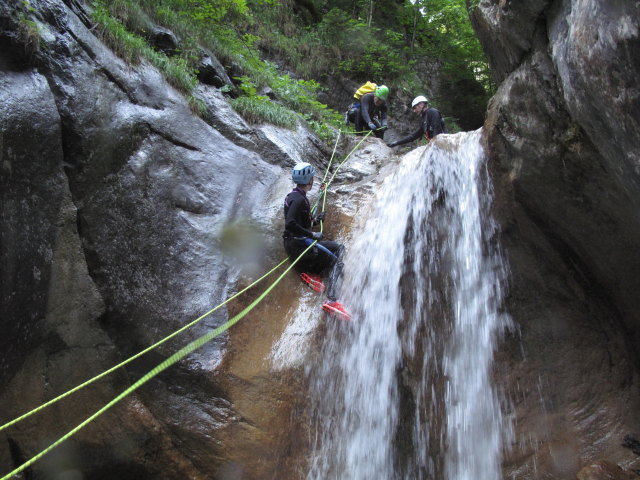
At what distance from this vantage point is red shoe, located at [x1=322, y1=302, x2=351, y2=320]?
17.7 feet

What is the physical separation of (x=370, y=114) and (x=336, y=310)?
6.37 metres

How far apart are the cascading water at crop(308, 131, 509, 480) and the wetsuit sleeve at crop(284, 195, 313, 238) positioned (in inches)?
32.5

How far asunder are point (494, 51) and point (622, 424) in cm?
417

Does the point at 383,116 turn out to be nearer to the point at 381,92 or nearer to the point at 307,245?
the point at 381,92

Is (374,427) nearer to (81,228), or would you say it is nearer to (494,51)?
(81,228)

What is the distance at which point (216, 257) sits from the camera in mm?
5805

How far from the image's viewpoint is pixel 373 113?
10.5 meters

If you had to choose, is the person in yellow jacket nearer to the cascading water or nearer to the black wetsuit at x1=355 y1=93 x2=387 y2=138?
the black wetsuit at x1=355 y1=93 x2=387 y2=138

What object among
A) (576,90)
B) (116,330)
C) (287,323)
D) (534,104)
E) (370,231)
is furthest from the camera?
(370,231)

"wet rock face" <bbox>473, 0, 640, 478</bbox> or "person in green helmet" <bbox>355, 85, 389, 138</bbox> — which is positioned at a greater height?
"person in green helmet" <bbox>355, 85, 389, 138</bbox>

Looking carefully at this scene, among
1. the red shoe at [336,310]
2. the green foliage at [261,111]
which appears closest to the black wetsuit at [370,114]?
the green foliage at [261,111]

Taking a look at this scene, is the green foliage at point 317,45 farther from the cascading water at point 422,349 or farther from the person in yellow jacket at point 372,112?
the cascading water at point 422,349

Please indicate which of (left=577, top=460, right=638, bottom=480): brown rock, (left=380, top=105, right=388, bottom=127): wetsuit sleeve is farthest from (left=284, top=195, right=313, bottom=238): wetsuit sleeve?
(left=380, top=105, right=388, bottom=127): wetsuit sleeve

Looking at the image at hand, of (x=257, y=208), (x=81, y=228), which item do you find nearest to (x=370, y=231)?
(x=257, y=208)
